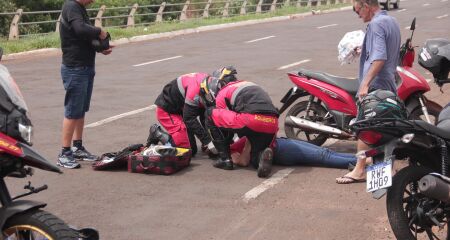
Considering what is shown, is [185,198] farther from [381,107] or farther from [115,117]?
[115,117]

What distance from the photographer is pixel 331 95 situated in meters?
7.11

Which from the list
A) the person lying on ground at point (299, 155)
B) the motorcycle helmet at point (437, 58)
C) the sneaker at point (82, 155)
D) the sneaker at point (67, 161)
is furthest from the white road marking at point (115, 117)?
the motorcycle helmet at point (437, 58)

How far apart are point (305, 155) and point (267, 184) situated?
77 centimetres

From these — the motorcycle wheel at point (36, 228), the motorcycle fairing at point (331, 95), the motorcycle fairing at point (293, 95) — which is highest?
the motorcycle wheel at point (36, 228)

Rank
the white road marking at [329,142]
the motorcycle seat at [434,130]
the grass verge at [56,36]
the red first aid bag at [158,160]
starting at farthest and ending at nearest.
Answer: the grass verge at [56,36], the white road marking at [329,142], the red first aid bag at [158,160], the motorcycle seat at [434,130]

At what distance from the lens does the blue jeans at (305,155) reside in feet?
22.5

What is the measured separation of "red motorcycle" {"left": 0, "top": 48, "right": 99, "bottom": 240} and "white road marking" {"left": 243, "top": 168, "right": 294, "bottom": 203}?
2385 millimetres

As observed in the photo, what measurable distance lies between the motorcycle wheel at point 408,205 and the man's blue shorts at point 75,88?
12.9 feet

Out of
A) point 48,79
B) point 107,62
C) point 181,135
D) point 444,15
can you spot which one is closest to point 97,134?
point 181,135

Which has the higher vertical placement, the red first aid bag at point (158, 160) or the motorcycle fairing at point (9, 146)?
the motorcycle fairing at point (9, 146)

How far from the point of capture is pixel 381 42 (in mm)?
5828

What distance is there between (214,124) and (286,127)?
4.41 feet

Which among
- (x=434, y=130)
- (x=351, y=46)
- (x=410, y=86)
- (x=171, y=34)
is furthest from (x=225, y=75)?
(x=171, y=34)

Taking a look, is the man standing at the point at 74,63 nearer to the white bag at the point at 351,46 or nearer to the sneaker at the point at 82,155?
the sneaker at the point at 82,155
